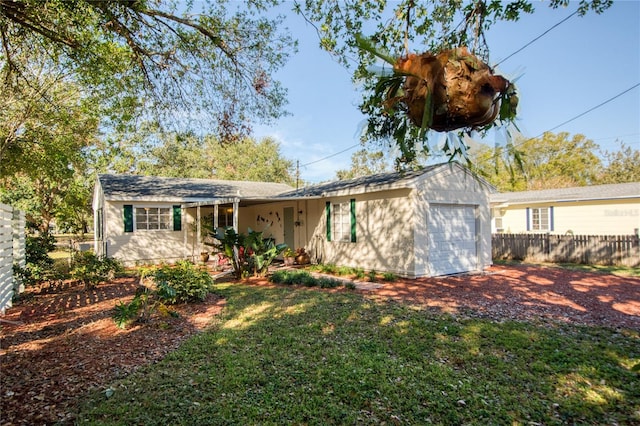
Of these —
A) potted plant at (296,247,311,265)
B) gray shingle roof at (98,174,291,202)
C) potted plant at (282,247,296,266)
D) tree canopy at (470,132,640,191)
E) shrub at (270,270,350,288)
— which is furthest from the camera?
tree canopy at (470,132,640,191)

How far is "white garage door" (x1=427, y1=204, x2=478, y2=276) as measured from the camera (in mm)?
10172

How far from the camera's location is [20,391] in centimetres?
333

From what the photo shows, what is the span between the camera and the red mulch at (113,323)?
346 cm

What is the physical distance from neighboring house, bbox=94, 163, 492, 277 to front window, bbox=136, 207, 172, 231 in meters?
0.04

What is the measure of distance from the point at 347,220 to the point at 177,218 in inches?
288

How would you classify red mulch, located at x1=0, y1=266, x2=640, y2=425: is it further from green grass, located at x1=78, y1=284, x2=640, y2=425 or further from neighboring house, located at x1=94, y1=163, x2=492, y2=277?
neighboring house, located at x1=94, y1=163, x2=492, y2=277

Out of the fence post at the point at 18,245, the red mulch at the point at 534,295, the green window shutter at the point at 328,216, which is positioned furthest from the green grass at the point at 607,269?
the fence post at the point at 18,245

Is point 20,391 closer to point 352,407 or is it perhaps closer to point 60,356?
point 60,356

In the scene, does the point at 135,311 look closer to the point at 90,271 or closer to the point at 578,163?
the point at 90,271

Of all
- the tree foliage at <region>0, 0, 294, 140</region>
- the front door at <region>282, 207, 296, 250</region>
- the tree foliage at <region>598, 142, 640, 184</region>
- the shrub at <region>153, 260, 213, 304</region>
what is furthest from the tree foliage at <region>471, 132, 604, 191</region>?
the shrub at <region>153, 260, 213, 304</region>

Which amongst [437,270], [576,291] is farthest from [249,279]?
[576,291]

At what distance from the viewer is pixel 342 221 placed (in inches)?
474

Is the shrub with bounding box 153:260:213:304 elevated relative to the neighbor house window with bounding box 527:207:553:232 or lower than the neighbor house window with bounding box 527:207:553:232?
lower

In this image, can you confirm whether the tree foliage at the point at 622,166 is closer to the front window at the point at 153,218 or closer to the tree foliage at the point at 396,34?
the tree foliage at the point at 396,34
